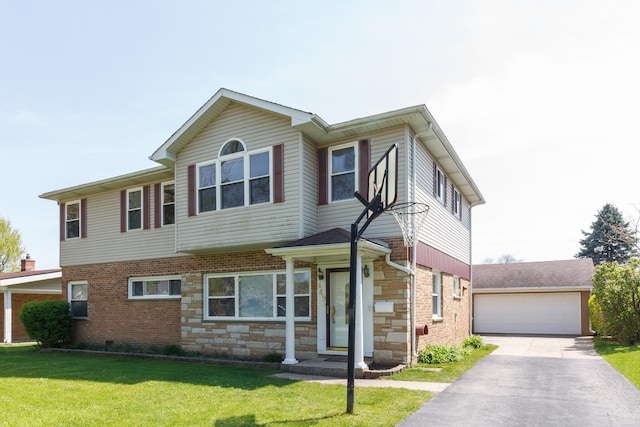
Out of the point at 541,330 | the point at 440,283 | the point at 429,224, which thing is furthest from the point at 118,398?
the point at 541,330

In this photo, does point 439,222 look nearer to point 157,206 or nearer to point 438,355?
point 438,355

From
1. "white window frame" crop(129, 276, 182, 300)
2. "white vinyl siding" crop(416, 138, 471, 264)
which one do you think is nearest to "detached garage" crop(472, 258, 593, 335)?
"white vinyl siding" crop(416, 138, 471, 264)

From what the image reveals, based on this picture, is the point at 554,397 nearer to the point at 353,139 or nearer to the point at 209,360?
the point at 353,139

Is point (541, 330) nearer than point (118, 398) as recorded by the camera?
No

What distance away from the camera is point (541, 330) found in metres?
22.3

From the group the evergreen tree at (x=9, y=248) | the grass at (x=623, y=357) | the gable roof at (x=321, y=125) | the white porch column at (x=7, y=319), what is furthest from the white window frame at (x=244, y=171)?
the evergreen tree at (x=9, y=248)

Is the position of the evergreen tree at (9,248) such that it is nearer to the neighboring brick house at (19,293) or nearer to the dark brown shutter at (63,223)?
the neighboring brick house at (19,293)

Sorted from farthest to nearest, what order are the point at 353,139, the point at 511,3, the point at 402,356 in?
the point at 353,139 < the point at 402,356 < the point at 511,3

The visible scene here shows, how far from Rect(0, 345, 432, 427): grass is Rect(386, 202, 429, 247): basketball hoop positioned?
3671 millimetres

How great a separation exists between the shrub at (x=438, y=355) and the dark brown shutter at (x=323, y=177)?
4318 millimetres

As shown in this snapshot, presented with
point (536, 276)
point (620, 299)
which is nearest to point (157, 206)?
point (620, 299)

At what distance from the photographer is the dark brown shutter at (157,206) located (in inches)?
602

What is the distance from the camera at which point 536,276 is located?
2348 centimetres

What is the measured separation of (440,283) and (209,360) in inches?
265
